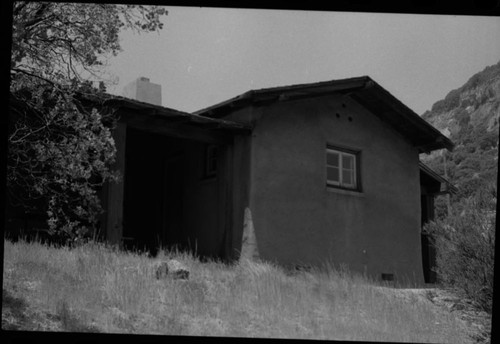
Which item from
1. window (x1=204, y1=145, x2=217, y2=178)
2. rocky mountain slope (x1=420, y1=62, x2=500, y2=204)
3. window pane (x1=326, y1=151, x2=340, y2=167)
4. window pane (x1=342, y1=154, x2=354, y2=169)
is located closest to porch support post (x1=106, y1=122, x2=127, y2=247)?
window (x1=204, y1=145, x2=217, y2=178)

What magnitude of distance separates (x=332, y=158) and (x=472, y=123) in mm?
3549

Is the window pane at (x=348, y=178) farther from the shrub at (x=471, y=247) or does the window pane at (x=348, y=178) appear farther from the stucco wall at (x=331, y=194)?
the shrub at (x=471, y=247)

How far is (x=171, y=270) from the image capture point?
32.1 feet

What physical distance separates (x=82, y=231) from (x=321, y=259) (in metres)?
6.83

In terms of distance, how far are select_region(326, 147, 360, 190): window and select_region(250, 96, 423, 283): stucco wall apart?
0.67 ft

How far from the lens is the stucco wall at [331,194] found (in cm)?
1293

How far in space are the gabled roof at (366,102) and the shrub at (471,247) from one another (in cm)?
440

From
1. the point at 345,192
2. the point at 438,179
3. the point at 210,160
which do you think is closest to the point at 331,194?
the point at 345,192

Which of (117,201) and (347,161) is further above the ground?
(347,161)

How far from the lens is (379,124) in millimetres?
15453

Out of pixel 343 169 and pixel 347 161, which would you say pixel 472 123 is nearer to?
pixel 347 161

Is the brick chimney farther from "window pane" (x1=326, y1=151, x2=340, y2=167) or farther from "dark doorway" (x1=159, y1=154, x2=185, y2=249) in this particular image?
"window pane" (x1=326, y1=151, x2=340, y2=167)

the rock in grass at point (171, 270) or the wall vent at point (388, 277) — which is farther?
the wall vent at point (388, 277)

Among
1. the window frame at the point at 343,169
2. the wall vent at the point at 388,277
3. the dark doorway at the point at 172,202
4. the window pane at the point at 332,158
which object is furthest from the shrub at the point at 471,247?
the dark doorway at the point at 172,202
